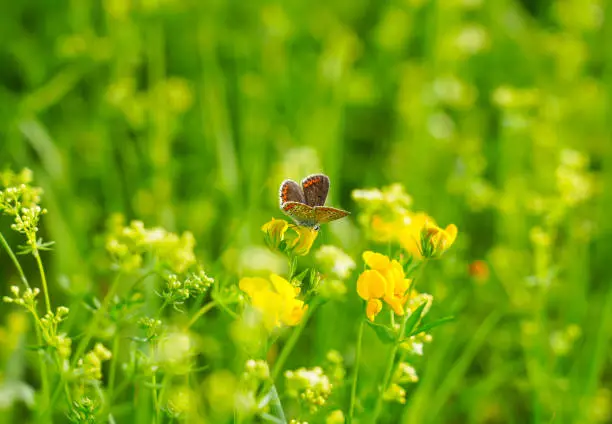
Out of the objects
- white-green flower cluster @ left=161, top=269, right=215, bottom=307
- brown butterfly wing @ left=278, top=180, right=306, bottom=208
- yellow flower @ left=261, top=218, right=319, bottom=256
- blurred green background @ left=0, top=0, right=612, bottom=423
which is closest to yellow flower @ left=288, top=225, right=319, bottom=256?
yellow flower @ left=261, top=218, right=319, bottom=256

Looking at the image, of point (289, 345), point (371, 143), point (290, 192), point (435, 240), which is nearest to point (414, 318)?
point (435, 240)

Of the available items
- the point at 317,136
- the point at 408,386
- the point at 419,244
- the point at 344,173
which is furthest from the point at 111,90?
the point at 419,244

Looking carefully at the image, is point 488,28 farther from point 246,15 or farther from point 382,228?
point 382,228

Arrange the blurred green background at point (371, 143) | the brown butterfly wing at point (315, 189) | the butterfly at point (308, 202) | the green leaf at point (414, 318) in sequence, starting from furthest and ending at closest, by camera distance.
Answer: the blurred green background at point (371, 143) < the brown butterfly wing at point (315, 189) < the butterfly at point (308, 202) < the green leaf at point (414, 318)

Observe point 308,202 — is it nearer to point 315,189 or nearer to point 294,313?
point 315,189

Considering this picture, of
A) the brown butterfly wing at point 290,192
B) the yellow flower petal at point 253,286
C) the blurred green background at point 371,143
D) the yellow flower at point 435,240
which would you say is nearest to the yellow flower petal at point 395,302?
the yellow flower at point 435,240

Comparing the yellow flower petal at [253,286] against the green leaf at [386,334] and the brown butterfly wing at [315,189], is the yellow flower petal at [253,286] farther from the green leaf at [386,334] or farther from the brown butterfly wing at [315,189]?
the brown butterfly wing at [315,189]
